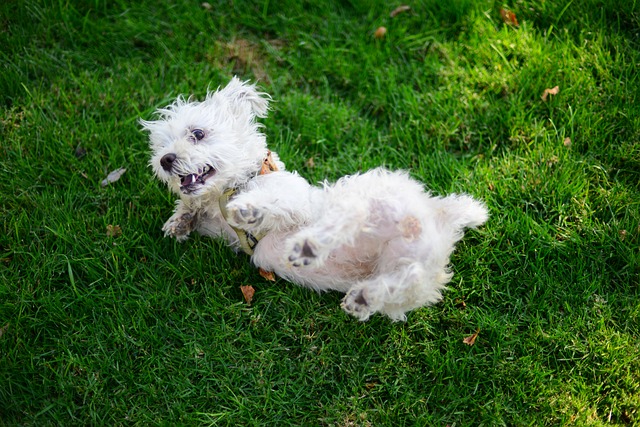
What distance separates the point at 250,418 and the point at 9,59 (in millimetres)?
3940

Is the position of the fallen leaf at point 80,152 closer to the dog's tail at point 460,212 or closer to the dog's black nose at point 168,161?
the dog's black nose at point 168,161

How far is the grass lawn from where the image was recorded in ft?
11.6

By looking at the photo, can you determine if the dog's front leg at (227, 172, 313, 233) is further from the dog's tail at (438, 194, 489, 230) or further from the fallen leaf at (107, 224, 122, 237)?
the fallen leaf at (107, 224, 122, 237)

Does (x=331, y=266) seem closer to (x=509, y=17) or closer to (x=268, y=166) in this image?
(x=268, y=166)

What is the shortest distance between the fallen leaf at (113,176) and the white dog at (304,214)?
86 cm

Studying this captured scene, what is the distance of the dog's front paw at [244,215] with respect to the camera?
3131 millimetres

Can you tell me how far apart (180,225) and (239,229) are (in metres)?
0.57

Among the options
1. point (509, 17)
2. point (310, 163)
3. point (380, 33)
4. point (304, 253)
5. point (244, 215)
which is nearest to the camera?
point (304, 253)

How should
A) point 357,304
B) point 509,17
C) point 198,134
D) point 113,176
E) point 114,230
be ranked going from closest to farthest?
1. point 357,304
2. point 198,134
3. point 114,230
4. point 113,176
5. point 509,17

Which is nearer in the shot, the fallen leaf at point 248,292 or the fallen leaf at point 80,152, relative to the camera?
the fallen leaf at point 248,292

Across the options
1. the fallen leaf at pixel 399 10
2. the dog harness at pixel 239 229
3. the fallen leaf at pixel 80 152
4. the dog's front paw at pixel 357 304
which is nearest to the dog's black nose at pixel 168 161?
the dog harness at pixel 239 229

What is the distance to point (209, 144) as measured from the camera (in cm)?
340

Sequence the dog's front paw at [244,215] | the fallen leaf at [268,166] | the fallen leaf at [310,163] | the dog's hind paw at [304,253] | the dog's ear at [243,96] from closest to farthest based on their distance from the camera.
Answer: the dog's hind paw at [304,253] < the dog's front paw at [244,215] < the fallen leaf at [268,166] < the dog's ear at [243,96] < the fallen leaf at [310,163]

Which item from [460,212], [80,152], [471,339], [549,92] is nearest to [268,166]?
[460,212]
